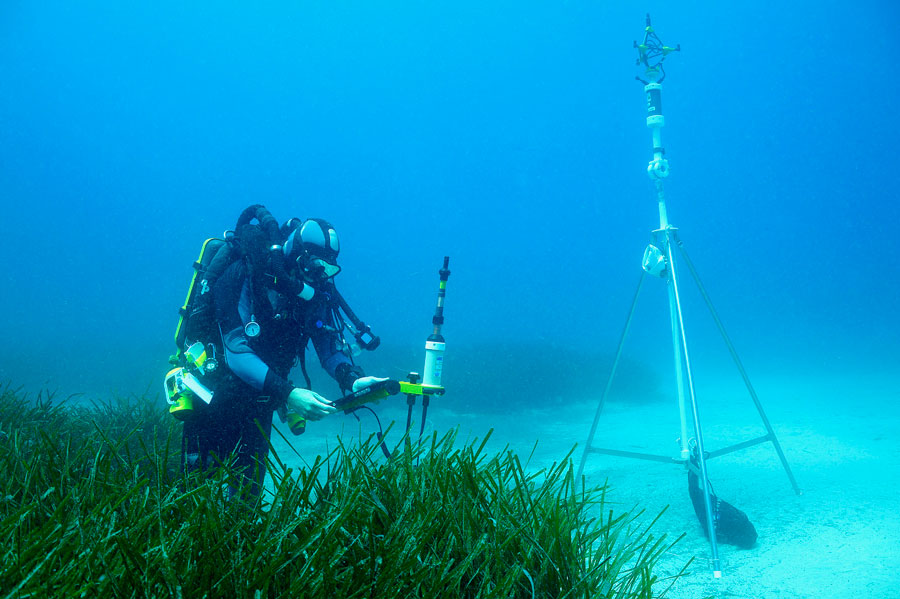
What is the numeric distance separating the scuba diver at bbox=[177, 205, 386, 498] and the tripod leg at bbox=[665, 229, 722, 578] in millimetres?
2677

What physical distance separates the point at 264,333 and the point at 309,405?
3.10ft

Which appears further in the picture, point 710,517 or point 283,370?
point 283,370

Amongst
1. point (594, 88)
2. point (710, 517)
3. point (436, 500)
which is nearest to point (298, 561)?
point (436, 500)

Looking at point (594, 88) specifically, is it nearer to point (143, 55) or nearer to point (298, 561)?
point (143, 55)

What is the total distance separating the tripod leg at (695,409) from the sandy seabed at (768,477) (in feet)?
0.70

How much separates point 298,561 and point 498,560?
0.66m

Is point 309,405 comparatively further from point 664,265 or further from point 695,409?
point 664,265

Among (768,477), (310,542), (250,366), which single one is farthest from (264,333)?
(768,477)

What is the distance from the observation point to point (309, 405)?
297 cm

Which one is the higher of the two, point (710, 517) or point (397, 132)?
point (397, 132)

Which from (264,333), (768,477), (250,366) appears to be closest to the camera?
(250,366)

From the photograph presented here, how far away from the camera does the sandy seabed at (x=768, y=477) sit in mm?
3162

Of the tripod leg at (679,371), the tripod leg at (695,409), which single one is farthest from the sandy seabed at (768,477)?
the tripod leg at (679,371)

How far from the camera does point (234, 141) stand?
175 m
